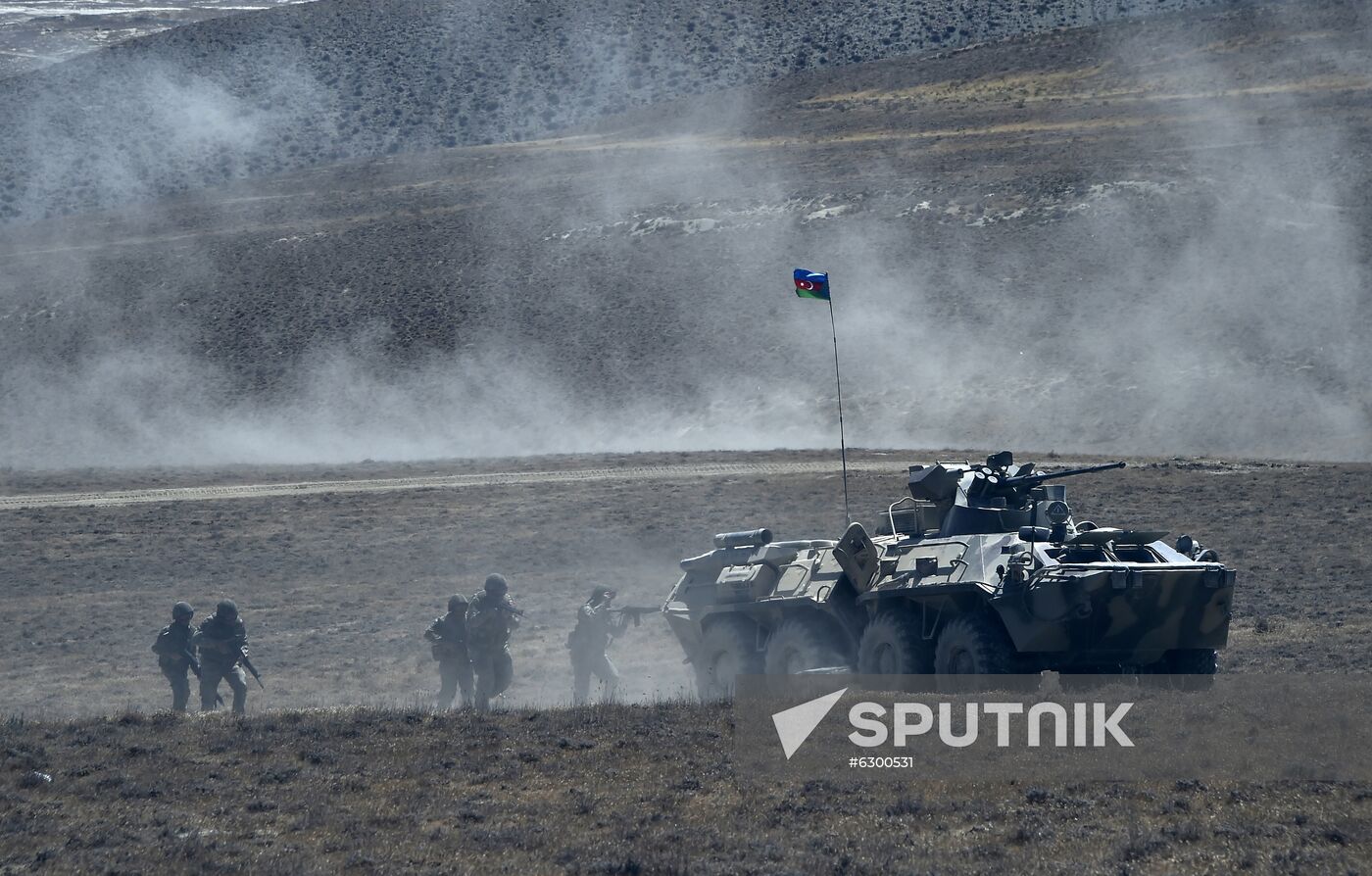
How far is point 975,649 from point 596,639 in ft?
23.0

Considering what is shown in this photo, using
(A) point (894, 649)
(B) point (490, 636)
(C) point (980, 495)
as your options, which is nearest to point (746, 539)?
(C) point (980, 495)

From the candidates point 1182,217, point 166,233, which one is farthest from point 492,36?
point 1182,217

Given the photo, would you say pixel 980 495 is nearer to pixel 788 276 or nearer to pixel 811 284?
pixel 811 284

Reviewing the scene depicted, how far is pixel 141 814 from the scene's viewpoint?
41.6 feet

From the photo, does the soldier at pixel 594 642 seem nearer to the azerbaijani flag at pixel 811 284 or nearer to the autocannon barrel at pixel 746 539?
the autocannon barrel at pixel 746 539

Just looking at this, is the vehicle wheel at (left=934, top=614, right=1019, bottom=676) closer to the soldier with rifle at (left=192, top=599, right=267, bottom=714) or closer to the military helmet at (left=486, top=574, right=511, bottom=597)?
the military helmet at (left=486, top=574, right=511, bottom=597)

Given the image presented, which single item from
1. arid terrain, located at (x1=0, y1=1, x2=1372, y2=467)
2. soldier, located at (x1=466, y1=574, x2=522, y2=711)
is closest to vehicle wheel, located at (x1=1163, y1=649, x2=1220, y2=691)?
soldier, located at (x1=466, y1=574, x2=522, y2=711)

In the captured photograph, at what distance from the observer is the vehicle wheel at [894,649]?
1702cm

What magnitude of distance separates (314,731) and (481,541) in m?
17.2

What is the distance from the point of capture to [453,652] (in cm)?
2111

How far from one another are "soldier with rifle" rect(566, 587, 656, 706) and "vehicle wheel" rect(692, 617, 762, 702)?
1939 mm

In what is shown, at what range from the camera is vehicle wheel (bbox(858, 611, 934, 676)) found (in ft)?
55.8

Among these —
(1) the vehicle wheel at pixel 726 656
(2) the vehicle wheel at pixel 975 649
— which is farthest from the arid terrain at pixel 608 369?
(2) the vehicle wheel at pixel 975 649

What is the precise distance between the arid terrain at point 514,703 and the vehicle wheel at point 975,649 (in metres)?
2.35
